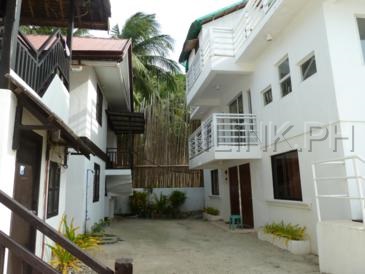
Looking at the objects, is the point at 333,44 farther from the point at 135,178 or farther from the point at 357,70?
the point at 135,178

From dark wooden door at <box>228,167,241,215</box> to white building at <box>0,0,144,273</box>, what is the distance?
3980 millimetres

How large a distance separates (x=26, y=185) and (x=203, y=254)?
12.3 ft

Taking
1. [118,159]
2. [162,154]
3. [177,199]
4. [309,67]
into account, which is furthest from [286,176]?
[118,159]

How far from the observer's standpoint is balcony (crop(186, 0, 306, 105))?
24.8 feet

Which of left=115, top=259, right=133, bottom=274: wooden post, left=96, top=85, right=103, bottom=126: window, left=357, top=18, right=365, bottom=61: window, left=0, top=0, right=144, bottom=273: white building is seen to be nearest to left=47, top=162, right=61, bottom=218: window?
left=0, top=0, right=144, bottom=273: white building

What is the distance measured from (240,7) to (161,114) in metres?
6.99

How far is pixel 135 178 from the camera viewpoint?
15.0 metres

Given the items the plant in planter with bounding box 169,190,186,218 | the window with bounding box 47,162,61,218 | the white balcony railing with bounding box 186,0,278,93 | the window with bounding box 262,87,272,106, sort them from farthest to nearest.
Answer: the plant in planter with bounding box 169,190,186,218, the white balcony railing with bounding box 186,0,278,93, the window with bounding box 262,87,272,106, the window with bounding box 47,162,61,218

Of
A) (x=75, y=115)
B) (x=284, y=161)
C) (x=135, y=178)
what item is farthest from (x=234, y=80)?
(x=135, y=178)

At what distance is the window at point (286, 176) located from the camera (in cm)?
717

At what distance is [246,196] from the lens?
10211 millimetres

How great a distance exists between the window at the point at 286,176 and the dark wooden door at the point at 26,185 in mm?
5605

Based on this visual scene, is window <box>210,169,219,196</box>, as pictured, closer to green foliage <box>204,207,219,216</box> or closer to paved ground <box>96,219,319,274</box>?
green foliage <box>204,207,219,216</box>

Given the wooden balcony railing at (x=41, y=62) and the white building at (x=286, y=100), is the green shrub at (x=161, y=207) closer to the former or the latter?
the white building at (x=286, y=100)
